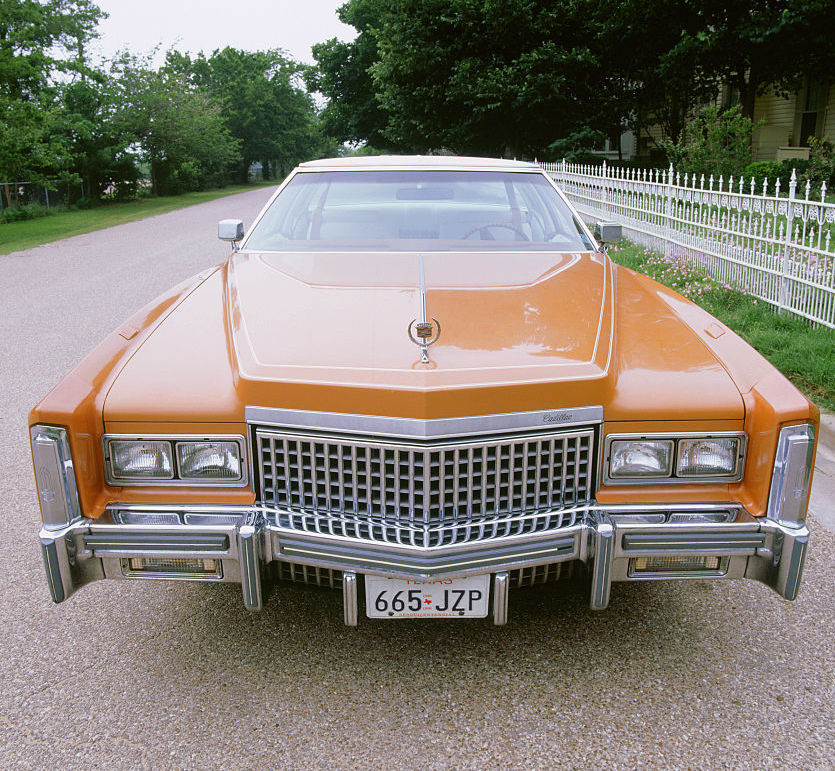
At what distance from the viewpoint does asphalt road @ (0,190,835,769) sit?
2324mm

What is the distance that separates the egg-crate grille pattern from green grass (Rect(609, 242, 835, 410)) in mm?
3566

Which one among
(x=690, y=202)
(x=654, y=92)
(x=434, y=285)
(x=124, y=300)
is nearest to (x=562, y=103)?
(x=654, y=92)

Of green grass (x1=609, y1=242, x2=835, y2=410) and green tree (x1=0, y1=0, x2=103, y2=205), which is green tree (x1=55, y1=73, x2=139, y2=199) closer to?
green tree (x1=0, y1=0, x2=103, y2=205)

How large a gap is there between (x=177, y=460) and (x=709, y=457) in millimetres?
1708

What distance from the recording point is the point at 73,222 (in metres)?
22.7

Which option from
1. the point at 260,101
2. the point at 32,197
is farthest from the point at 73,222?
the point at 260,101

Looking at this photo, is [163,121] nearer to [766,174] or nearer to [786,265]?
[766,174]

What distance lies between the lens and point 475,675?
2.67 meters

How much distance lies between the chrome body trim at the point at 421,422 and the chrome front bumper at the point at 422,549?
0.29 m

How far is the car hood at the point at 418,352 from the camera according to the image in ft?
7.72

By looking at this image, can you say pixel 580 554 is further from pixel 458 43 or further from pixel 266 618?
pixel 458 43

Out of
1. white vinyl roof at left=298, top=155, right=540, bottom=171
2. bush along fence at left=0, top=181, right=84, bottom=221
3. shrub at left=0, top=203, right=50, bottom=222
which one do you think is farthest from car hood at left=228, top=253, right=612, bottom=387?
shrub at left=0, top=203, right=50, bottom=222

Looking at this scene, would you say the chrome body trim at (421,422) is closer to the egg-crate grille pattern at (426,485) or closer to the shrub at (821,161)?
the egg-crate grille pattern at (426,485)

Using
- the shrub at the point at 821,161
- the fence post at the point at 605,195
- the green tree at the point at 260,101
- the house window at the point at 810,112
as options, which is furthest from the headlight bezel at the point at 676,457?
the green tree at the point at 260,101
